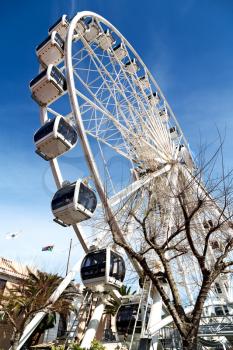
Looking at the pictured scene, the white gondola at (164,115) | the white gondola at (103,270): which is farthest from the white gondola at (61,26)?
the white gondola at (103,270)

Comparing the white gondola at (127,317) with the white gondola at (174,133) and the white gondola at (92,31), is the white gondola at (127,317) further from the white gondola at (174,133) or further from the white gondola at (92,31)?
the white gondola at (92,31)

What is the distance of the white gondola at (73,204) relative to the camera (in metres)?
13.0

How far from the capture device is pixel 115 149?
17.1 meters

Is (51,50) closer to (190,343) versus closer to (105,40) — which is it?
(105,40)

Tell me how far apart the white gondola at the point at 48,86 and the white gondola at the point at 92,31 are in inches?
155

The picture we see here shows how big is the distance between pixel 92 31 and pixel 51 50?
3.37m

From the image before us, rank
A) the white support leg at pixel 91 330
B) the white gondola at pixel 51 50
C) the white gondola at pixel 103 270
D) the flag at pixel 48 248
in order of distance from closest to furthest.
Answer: the white support leg at pixel 91 330
the white gondola at pixel 103 270
the white gondola at pixel 51 50
the flag at pixel 48 248

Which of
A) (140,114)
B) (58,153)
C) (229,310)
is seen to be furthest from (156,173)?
(229,310)

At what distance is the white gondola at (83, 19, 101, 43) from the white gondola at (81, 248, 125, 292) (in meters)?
12.6

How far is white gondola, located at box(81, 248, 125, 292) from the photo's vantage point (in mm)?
12195

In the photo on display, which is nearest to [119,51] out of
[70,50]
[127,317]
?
[70,50]

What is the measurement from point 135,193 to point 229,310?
29.3 feet

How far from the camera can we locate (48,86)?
15.4 m

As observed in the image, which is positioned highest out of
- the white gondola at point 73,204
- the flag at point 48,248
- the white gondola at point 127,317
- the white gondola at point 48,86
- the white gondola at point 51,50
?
the white gondola at point 51,50
